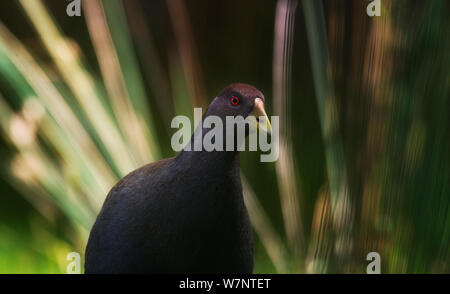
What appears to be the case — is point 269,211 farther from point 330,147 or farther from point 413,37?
point 413,37

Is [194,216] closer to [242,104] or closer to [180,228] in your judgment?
[180,228]

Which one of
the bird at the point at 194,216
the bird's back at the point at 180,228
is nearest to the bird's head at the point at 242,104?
the bird at the point at 194,216

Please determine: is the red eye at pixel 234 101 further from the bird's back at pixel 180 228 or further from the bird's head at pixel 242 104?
the bird's back at pixel 180 228

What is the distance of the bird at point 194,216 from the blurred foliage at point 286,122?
78 millimetres

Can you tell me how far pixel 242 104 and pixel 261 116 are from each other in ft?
0.14

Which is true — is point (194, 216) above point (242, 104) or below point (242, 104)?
below

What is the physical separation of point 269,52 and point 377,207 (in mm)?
467

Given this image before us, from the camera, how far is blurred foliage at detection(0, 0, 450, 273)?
0.81 m

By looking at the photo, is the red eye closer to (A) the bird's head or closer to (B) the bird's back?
(A) the bird's head

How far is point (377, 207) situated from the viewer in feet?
2.76

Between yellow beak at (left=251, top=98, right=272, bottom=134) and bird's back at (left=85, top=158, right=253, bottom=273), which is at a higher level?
yellow beak at (left=251, top=98, right=272, bottom=134)

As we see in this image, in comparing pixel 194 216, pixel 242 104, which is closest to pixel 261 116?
pixel 242 104

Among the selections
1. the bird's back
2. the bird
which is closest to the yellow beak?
the bird

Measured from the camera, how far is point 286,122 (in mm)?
1049
